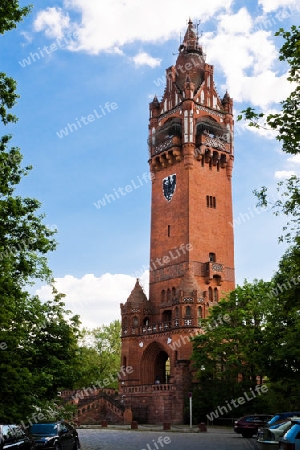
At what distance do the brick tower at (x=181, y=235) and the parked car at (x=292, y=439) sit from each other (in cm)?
3906

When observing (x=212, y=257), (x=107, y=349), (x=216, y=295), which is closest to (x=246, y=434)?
(x=216, y=295)

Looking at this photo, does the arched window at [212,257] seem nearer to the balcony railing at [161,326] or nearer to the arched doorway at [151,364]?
the balcony railing at [161,326]

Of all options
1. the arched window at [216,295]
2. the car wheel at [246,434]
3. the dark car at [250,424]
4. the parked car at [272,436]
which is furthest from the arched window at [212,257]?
the parked car at [272,436]

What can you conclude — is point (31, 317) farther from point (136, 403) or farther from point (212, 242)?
point (212, 242)

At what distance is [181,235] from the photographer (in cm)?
5969

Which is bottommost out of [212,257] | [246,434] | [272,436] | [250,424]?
[246,434]

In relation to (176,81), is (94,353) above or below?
below

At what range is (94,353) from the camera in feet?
273

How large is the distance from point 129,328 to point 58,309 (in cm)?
3607

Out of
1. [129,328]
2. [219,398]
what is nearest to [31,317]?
[219,398]

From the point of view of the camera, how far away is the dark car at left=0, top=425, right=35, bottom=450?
12789 mm

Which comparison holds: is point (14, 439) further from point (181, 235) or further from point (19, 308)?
point (181, 235)
